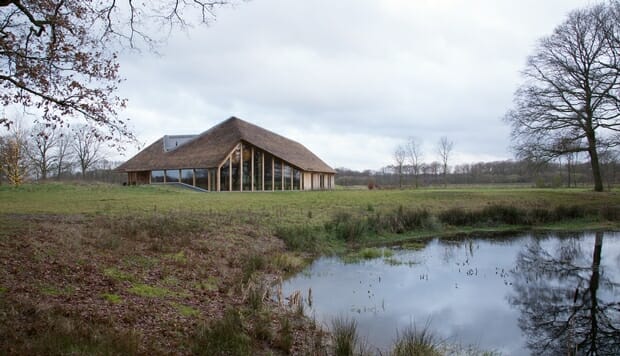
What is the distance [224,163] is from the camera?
30469 mm

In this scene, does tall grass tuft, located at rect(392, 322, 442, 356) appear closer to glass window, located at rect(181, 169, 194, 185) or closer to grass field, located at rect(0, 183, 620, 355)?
grass field, located at rect(0, 183, 620, 355)

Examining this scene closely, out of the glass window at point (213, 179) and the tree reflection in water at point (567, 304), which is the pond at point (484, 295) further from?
the glass window at point (213, 179)

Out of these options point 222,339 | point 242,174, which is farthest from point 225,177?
point 222,339

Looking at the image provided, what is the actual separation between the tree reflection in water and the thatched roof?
24394mm

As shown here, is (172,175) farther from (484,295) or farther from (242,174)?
(484,295)

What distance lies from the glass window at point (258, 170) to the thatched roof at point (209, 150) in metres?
0.86

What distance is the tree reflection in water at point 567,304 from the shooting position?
5322 millimetres

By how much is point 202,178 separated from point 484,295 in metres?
26.3

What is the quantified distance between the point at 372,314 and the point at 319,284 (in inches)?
79.4

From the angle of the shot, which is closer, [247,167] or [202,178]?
[202,178]

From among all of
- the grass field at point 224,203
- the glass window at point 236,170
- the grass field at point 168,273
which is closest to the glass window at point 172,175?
the glass window at point 236,170

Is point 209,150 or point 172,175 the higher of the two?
point 209,150

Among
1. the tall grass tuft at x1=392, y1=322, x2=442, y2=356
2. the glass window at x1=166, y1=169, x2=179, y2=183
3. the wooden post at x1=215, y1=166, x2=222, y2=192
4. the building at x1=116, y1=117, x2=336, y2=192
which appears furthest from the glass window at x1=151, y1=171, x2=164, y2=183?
the tall grass tuft at x1=392, y1=322, x2=442, y2=356

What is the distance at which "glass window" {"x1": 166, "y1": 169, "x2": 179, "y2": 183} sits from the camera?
104ft
